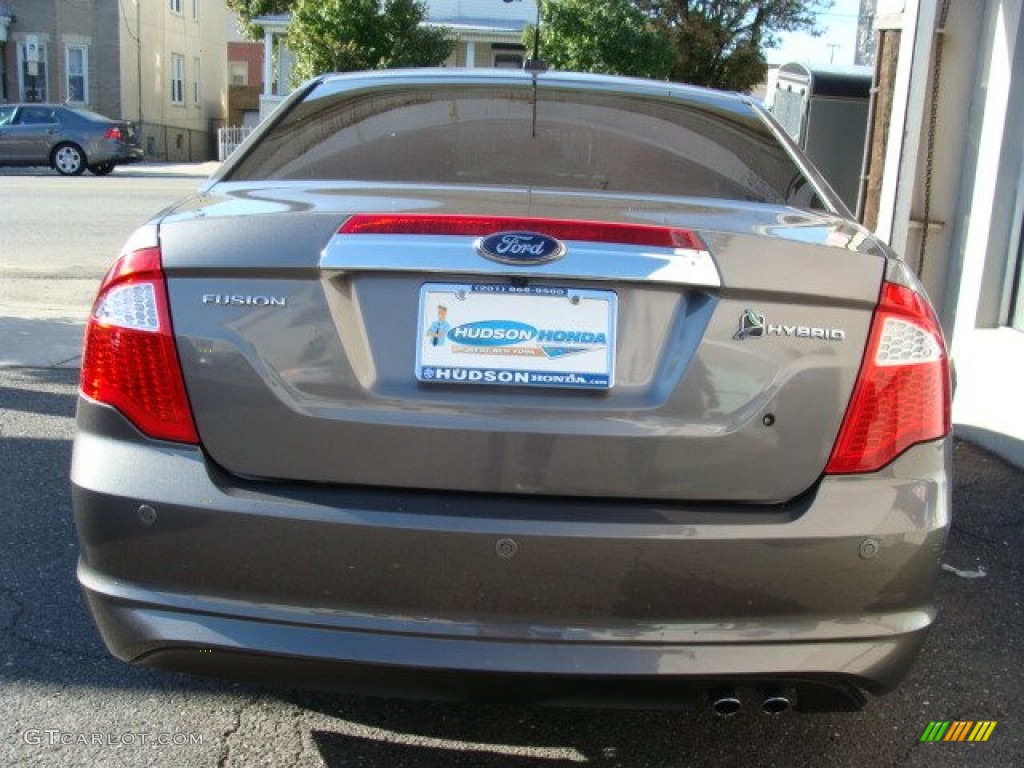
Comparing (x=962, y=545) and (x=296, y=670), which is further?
(x=962, y=545)

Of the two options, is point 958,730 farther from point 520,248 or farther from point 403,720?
point 520,248

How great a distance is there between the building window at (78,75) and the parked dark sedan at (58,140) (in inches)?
448

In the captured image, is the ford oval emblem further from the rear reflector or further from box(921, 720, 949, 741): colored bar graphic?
box(921, 720, 949, 741): colored bar graphic

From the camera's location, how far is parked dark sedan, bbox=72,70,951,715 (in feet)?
7.20

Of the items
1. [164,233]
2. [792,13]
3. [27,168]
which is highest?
[792,13]

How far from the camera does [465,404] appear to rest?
87.2 inches

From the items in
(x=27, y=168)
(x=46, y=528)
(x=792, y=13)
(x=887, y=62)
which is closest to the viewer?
(x=46, y=528)

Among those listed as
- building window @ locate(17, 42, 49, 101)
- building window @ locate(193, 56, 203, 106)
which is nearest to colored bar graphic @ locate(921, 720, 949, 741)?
building window @ locate(17, 42, 49, 101)

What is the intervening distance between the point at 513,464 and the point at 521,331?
27cm

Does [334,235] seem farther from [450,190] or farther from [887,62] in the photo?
[887,62]

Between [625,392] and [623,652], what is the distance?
0.52 meters

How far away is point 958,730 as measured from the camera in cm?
303

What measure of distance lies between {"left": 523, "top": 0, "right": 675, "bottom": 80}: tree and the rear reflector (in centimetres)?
2114

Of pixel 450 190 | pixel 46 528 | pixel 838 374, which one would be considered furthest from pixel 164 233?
pixel 46 528
